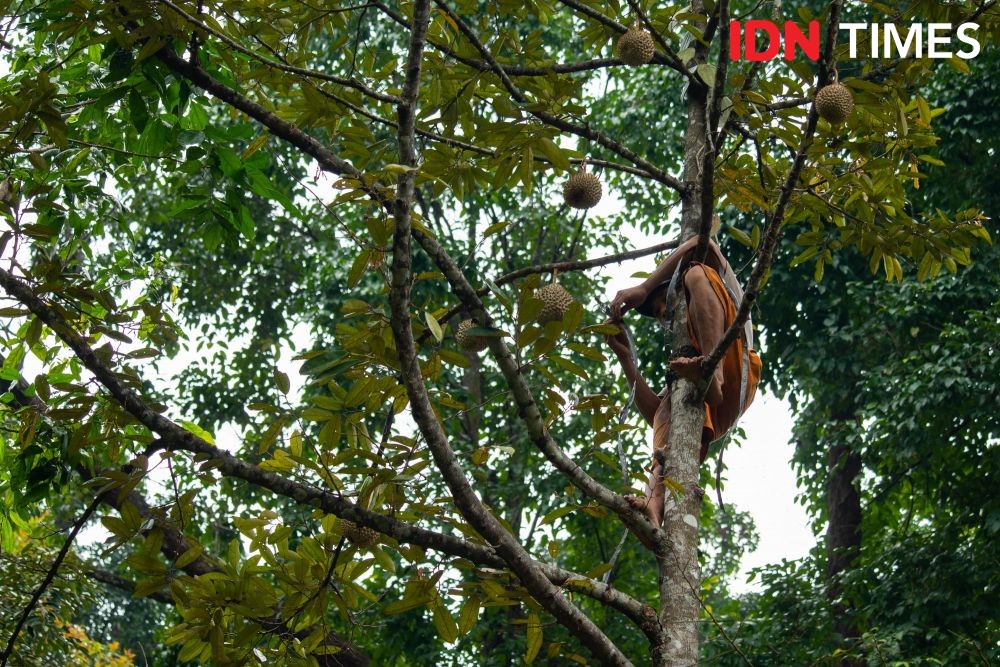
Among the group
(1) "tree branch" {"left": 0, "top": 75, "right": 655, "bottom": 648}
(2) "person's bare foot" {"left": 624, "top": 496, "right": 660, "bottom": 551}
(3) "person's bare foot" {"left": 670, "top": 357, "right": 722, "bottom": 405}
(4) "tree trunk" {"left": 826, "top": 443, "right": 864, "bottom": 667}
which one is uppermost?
(4) "tree trunk" {"left": 826, "top": 443, "right": 864, "bottom": 667}

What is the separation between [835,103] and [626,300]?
0.86 meters

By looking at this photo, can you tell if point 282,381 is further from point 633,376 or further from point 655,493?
point 633,376

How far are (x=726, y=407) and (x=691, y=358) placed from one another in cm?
42

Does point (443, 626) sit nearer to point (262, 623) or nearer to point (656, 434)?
point (262, 623)

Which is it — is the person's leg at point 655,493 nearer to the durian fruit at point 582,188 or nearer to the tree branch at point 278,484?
the tree branch at point 278,484

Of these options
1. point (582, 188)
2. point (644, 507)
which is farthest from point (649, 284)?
point (644, 507)

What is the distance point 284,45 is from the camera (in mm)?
3213

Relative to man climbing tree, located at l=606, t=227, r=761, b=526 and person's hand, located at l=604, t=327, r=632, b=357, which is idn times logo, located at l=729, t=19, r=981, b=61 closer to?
man climbing tree, located at l=606, t=227, r=761, b=526

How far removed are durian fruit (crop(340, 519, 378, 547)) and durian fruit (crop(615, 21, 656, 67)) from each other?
4.99ft

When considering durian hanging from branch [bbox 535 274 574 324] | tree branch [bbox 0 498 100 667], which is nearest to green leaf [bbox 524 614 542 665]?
durian hanging from branch [bbox 535 274 574 324]

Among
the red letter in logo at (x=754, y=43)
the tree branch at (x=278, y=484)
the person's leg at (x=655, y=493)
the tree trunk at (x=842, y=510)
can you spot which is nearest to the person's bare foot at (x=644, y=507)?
the person's leg at (x=655, y=493)

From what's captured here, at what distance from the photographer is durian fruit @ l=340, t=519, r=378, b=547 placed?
249 centimetres

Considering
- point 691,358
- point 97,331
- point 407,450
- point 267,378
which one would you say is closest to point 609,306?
point 691,358

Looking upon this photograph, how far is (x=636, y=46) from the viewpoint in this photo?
3053mm
